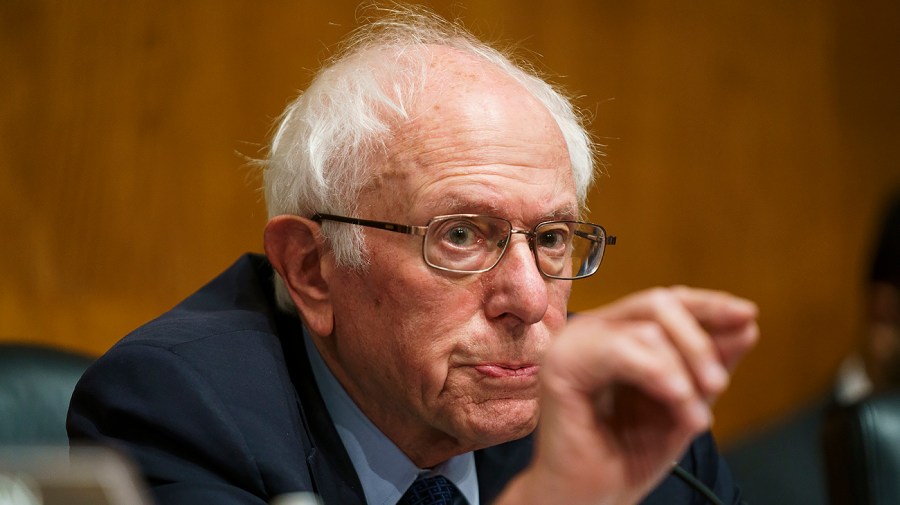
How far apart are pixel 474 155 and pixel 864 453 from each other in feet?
2.53

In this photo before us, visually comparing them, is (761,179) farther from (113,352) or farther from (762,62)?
(113,352)

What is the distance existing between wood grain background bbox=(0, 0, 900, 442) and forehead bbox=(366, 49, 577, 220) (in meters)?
1.26

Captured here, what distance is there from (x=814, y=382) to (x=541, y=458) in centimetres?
302

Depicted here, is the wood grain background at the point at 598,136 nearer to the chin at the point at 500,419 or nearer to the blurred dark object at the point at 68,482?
the chin at the point at 500,419

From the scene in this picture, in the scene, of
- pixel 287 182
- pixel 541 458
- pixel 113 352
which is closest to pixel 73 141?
pixel 287 182

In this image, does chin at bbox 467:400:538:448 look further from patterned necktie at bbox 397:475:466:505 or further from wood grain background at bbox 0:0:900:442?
wood grain background at bbox 0:0:900:442

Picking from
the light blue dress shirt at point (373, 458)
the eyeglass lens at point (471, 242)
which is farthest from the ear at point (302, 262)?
the eyeglass lens at point (471, 242)

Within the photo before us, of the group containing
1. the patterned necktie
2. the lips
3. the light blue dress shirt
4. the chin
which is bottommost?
the patterned necktie

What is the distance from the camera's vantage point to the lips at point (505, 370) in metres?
1.49

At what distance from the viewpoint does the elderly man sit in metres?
1.39

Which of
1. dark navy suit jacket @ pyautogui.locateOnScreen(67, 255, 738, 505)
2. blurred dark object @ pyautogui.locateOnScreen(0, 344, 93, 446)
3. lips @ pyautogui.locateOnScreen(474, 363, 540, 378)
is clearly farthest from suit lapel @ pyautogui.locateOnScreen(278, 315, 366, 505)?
blurred dark object @ pyautogui.locateOnScreen(0, 344, 93, 446)

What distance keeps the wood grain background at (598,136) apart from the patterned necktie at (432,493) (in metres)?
1.26

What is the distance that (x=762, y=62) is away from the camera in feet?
11.8

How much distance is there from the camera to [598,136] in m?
3.29
